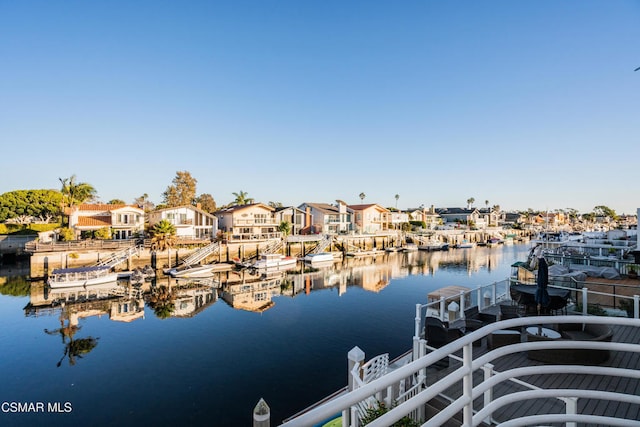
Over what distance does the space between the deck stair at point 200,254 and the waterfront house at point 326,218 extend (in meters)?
24.9

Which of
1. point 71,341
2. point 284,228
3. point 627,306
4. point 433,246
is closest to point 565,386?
point 627,306

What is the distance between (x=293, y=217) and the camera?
62000mm

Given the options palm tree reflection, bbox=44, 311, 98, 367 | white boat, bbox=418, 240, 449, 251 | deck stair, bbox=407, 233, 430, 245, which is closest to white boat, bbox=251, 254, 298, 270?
palm tree reflection, bbox=44, 311, 98, 367

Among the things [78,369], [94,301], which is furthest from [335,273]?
[78,369]

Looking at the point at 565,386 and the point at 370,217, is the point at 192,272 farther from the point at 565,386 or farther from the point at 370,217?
the point at 370,217

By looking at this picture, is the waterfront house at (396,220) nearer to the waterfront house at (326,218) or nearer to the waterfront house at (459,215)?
the waterfront house at (326,218)

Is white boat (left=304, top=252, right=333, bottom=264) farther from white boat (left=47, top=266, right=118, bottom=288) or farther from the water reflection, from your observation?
white boat (left=47, top=266, right=118, bottom=288)

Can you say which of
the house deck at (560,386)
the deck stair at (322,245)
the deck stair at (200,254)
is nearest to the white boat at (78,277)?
the deck stair at (200,254)

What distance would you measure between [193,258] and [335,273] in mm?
18622

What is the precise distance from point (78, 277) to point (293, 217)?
123 ft

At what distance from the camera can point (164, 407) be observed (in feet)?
38.8

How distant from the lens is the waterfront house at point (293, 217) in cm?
5924

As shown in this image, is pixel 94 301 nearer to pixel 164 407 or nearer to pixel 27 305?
pixel 27 305

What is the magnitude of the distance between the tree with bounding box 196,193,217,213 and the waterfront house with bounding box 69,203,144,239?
2374 cm
